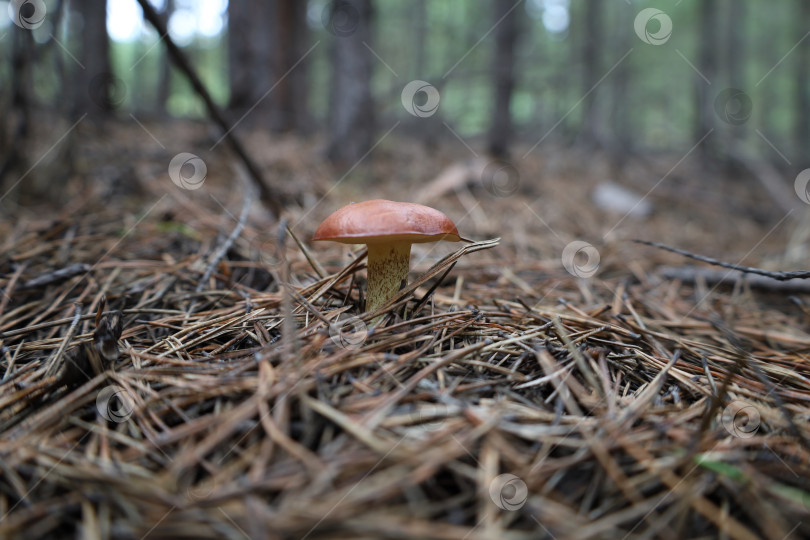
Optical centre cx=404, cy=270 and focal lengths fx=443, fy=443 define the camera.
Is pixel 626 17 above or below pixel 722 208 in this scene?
above

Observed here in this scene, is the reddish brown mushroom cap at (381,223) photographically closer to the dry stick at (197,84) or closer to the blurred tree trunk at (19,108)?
the dry stick at (197,84)

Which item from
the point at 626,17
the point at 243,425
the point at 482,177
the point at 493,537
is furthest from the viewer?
the point at 626,17

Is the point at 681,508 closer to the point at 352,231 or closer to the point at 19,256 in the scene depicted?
the point at 352,231

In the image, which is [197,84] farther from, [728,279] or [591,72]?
[591,72]

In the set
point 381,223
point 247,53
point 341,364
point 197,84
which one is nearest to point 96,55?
point 247,53

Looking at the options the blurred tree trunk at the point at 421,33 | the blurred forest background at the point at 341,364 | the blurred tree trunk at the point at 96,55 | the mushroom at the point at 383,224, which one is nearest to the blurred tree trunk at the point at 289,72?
the blurred tree trunk at the point at 96,55

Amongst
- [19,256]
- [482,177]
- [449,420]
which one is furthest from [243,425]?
[482,177]

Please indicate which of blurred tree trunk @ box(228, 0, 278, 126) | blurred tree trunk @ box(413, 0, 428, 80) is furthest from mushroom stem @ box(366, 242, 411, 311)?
blurred tree trunk @ box(413, 0, 428, 80)
